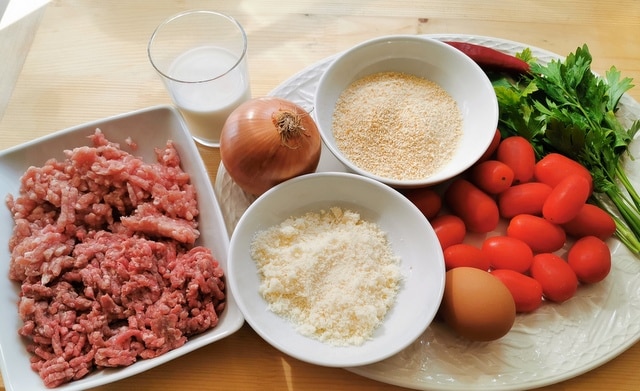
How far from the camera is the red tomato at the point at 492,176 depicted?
1236mm

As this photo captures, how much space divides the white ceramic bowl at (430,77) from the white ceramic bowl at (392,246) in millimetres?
94

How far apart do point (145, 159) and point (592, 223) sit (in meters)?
1.12

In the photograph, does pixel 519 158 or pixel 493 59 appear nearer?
pixel 519 158

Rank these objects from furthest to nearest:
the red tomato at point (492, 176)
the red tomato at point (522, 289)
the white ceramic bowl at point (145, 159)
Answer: the red tomato at point (492, 176)
the red tomato at point (522, 289)
the white ceramic bowl at point (145, 159)

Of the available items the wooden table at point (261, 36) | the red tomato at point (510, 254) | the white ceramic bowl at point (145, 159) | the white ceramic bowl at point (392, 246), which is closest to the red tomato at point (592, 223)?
the red tomato at point (510, 254)

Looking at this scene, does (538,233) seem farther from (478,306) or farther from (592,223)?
(478,306)

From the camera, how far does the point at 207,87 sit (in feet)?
4.29

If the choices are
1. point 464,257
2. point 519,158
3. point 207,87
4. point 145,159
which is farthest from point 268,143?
point 519,158

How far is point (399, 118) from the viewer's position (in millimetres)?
1381

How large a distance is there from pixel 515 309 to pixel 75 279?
3.11 feet

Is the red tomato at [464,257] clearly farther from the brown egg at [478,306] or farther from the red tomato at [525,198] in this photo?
the red tomato at [525,198]

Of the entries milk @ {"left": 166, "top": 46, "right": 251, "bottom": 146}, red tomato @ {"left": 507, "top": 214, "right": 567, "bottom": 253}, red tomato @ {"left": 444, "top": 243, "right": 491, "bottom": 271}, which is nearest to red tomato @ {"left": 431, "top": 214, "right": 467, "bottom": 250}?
red tomato @ {"left": 444, "top": 243, "right": 491, "bottom": 271}

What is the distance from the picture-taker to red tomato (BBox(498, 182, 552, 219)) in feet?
4.09

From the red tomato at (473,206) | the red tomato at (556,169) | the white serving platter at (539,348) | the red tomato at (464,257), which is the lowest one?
the white serving platter at (539,348)
